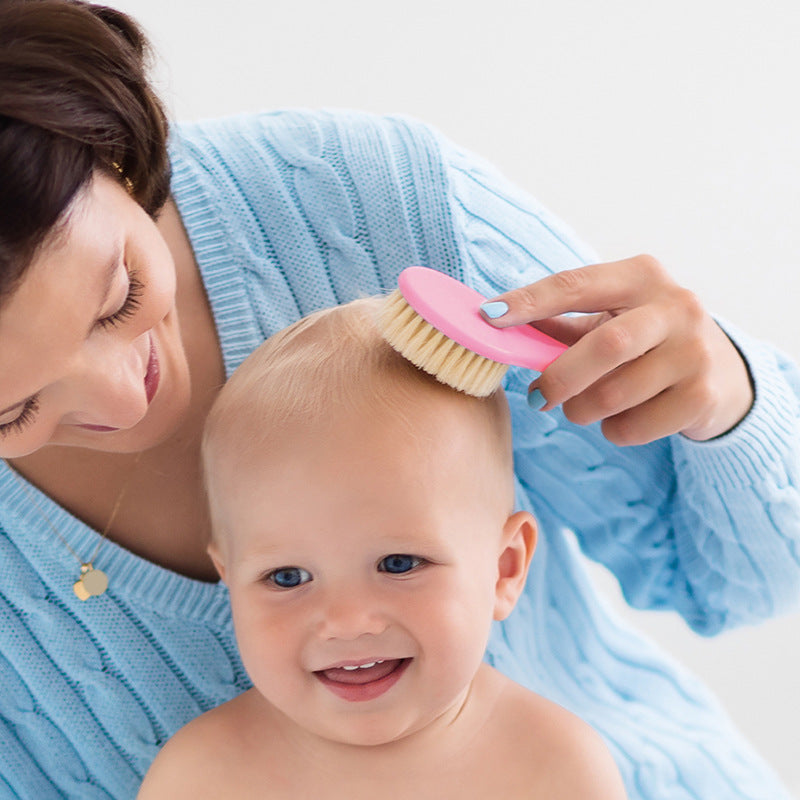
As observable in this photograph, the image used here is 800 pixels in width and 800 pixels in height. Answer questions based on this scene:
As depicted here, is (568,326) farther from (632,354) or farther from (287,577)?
(287,577)

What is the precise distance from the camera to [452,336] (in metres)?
0.86

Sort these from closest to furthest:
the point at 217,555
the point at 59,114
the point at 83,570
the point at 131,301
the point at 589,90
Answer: the point at 59,114
the point at 131,301
the point at 217,555
the point at 83,570
the point at 589,90

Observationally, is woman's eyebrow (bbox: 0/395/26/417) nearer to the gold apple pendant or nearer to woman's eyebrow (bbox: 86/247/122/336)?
woman's eyebrow (bbox: 86/247/122/336)

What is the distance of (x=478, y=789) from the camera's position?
3.42 ft

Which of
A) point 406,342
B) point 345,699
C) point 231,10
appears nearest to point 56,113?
point 406,342

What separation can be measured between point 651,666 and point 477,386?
2.07 ft

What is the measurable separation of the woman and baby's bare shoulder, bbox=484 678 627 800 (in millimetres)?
205

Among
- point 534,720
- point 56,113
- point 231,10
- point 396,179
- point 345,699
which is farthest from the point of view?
point 231,10

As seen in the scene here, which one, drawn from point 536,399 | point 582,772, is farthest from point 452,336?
point 582,772

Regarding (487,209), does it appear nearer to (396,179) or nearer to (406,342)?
(396,179)

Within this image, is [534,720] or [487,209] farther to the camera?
[487,209]

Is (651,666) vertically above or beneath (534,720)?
beneath

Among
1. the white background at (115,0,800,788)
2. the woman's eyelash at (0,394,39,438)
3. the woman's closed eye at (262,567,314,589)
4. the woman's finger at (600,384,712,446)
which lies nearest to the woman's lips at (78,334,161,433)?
the woman's eyelash at (0,394,39,438)

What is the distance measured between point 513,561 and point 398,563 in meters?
0.16
